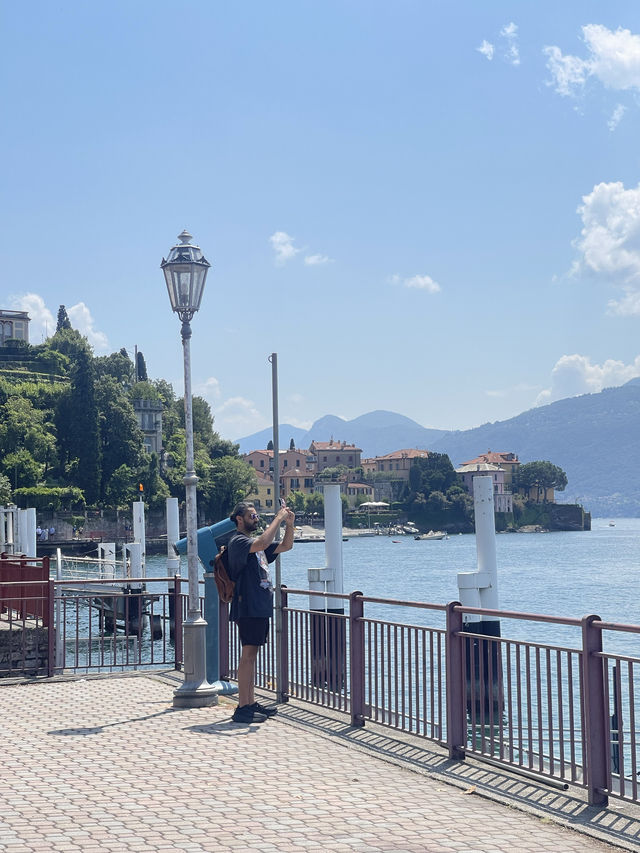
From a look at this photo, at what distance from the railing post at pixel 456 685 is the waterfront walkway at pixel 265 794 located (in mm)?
145

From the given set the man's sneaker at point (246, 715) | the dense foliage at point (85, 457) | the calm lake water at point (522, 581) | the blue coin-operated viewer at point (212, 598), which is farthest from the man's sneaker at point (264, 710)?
the dense foliage at point (85, 457)

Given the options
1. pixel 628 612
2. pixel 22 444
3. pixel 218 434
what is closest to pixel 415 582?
pixel 628 612

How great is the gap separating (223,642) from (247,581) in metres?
2.79

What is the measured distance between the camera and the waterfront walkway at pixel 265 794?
5.86m

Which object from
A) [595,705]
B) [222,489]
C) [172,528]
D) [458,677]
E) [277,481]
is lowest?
[172,528]

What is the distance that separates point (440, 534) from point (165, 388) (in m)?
53.5

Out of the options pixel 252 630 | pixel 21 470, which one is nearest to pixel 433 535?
pixel 21 470

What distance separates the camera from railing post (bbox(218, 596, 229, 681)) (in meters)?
12.1

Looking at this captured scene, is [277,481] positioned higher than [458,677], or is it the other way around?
[277,481]

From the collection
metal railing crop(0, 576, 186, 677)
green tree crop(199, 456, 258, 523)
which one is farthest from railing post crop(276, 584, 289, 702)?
green tree crop(199, 456, 258, 523)

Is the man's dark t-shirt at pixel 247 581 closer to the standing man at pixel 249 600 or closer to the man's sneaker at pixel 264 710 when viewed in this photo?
the standing man at pixel 249 600

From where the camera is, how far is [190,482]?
11484mm

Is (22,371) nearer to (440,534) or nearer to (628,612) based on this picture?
(440,534)

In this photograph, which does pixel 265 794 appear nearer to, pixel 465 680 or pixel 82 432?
pixel 465 680
